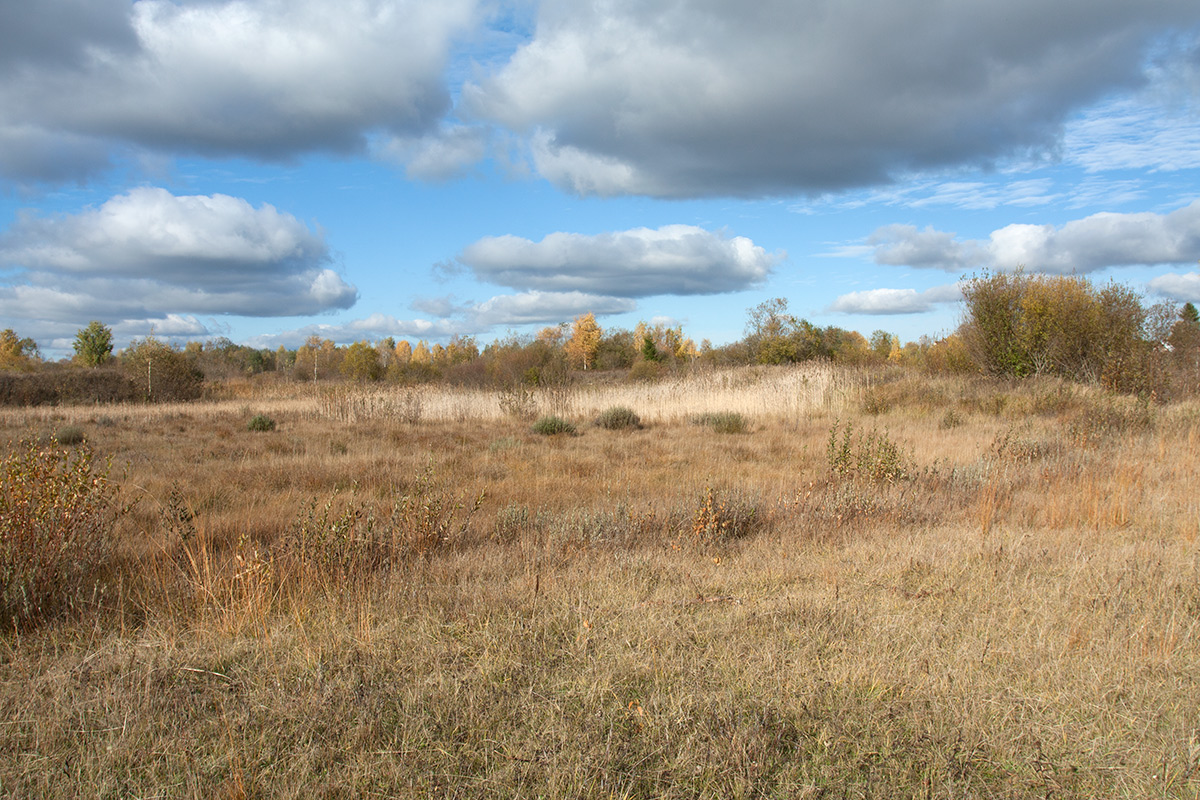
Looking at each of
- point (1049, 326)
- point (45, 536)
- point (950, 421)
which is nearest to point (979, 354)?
point (1049, 326)

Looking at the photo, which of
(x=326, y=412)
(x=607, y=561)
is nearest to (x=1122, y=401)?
(x=607, y=561)

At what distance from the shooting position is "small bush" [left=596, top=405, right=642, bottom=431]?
16.1 metres

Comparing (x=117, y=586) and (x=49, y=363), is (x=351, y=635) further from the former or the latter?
(x=49, y=363)

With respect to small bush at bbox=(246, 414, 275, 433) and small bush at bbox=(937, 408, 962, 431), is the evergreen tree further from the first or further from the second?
small bush at bbox=(937, 408, 962, 431)

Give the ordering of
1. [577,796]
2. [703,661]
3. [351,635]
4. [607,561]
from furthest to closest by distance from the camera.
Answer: [607,561], [351,635], [703,661], [577,796]

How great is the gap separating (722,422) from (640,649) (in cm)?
1243

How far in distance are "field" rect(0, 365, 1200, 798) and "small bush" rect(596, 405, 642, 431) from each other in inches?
330

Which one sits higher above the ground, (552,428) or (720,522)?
(552,428)

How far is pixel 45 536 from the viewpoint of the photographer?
3.96 meters

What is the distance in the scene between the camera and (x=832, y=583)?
445 cm

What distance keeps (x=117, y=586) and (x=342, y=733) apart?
2.54m

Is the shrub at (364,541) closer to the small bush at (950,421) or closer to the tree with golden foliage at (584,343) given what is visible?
the small bush at (950,421)

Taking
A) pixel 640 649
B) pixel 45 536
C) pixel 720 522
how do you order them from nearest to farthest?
pixel 640 649, pixel 45 536, pixel 720 522

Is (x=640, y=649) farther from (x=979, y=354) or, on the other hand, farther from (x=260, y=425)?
(x=979, y=354)
